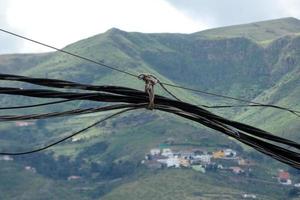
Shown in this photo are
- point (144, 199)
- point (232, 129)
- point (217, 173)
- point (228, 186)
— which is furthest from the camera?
point (217, 173)

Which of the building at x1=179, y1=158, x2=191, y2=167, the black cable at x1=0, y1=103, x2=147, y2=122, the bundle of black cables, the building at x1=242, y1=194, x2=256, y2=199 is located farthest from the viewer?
the building at x1=179, y1=158, x2=191, y2=167

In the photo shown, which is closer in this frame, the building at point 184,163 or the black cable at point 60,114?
the black cable at point 60,114

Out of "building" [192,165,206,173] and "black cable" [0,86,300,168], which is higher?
"black cable" [0,86,300,168]

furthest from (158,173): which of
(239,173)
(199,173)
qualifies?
(239,173)

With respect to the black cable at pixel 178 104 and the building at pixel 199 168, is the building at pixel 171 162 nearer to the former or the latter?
the building at pixel 199 168

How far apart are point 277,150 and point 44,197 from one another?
17810cm

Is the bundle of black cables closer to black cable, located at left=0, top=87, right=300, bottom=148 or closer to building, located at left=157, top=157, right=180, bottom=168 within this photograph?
black cable, located at left=0, top=87, right=300, bottom=148

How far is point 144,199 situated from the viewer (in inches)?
6467

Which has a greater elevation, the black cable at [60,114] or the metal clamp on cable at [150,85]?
the metal clamp on cable at [150,85]

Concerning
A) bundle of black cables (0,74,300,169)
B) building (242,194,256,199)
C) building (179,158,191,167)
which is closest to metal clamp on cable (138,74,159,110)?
bundle of black cables (0,74,300,169)

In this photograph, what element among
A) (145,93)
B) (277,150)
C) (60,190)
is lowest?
(60,190)

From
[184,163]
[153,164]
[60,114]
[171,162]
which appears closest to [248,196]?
[184,163]

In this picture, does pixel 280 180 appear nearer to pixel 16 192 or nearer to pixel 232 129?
pixel 16 192

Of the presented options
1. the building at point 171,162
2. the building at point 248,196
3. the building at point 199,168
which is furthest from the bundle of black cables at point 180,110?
the building at point 199,168
